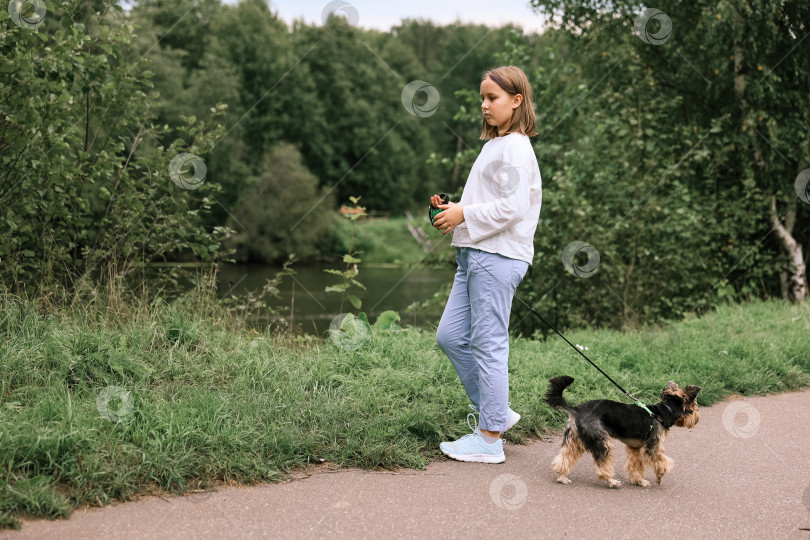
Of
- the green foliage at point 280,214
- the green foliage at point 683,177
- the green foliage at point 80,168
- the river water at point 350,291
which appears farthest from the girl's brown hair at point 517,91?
the green foliage at point 280,214

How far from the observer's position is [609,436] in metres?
3.71

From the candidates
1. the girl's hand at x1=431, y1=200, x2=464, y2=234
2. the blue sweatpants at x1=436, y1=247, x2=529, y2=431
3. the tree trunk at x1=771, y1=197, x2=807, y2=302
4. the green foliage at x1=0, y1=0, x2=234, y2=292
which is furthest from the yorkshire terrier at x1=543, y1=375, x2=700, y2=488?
the tree trunk at x1=771, y1=197, x2=807, y2=302

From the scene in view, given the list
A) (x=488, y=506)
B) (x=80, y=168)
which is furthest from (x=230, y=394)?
(x=80, y=168)

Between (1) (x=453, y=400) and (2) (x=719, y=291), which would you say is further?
(2) (x=719, y=291)

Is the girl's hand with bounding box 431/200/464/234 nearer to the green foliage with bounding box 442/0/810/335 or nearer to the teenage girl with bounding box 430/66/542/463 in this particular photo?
the teenage girl with bounding box 430/66/542/463

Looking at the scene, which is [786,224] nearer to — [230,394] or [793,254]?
[793,254]

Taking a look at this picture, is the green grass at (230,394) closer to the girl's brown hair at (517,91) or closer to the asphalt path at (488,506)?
the asphalt path at (488,506)

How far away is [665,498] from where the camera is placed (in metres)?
3.64

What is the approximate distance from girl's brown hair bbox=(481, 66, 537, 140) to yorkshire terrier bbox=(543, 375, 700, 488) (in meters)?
1.35

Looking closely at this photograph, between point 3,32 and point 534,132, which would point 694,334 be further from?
point 3,32

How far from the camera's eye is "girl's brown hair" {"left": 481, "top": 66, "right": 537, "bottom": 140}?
3998 mm

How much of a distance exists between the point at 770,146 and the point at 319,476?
9233 millimetres

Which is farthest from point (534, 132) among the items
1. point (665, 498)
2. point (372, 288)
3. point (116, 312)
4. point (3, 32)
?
point (372, 288)

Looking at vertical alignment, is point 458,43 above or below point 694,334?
above
